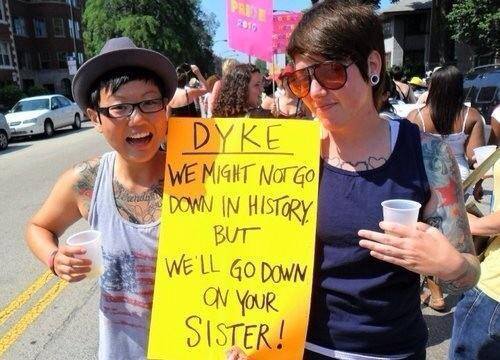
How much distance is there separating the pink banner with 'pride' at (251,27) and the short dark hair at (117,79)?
20.0 feet

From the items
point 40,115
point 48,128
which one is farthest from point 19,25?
point 40,115

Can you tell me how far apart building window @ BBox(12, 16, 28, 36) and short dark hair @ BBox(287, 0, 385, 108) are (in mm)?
46029

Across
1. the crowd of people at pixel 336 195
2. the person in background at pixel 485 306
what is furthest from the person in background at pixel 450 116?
the crowd of people at pixel 336 195

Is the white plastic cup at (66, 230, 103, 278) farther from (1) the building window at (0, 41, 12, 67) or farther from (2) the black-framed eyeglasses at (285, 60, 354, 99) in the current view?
(1) the building window at (0, 41, 12, 67)

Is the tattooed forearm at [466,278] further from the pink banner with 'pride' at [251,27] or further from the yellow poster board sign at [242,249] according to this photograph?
the pink banner with 'pride' at [251,27]

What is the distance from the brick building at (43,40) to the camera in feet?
136

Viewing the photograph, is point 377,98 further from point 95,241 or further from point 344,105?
point 95,241

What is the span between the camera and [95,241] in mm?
1497

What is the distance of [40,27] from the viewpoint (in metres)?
43.8

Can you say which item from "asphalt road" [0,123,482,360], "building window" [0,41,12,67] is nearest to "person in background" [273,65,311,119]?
"asphalt road" [0,123,482,360]

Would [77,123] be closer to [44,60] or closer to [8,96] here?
[8,96]

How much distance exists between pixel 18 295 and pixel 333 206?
3.73 metres

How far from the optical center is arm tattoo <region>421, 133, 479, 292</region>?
1.41 m

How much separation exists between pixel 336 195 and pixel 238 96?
9.81 ft
